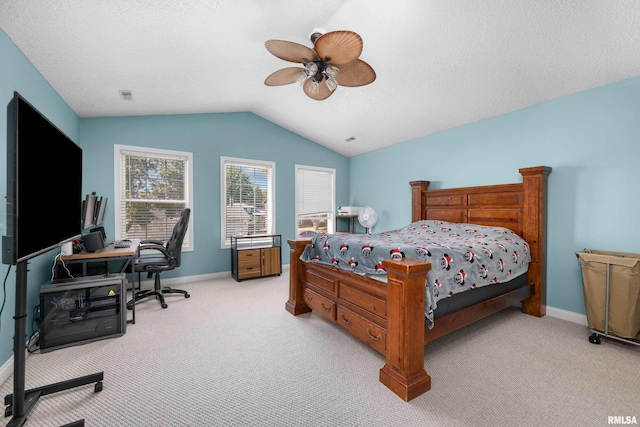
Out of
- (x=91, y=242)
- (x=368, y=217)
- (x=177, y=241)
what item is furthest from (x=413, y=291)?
(x=368, y=217)

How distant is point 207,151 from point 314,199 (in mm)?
2186

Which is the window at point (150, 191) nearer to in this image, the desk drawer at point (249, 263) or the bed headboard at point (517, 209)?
the desk drawer at point (249, 263)

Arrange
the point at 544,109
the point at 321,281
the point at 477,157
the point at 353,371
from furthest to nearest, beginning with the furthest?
the point at 477,157
the point at 544,109
the point at 321,281
the point at 353,371

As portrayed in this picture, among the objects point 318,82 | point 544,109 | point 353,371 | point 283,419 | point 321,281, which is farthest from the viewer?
point 544,109

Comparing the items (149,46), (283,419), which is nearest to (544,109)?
(283,419)

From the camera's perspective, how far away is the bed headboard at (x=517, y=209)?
289 centimetres

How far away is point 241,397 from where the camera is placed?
5.32 ft

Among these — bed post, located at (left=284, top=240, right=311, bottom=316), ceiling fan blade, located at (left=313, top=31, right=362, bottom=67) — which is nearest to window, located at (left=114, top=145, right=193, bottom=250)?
bed post, located at (left=284, top=240, right=311, bottom=316)

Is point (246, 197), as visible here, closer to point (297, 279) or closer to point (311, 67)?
point (297, 279)

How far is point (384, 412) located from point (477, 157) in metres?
3.33

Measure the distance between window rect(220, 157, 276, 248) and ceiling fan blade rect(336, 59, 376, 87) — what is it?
2.79 m

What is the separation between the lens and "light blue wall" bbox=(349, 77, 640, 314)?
246 cm

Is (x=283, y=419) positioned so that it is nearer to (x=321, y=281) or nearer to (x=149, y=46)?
(x=321, y=281)

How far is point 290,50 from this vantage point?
6.21 feet
